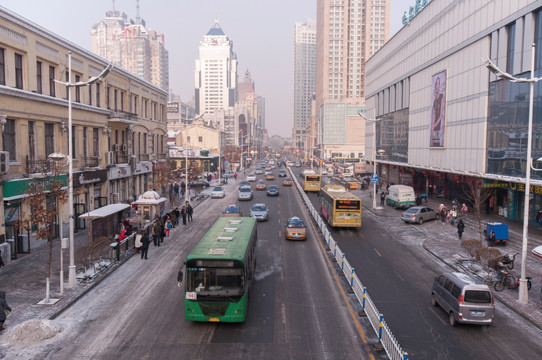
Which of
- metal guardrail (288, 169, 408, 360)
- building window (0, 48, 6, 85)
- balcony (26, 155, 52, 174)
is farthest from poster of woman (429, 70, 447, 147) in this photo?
building window (0, 48, 6, 85)

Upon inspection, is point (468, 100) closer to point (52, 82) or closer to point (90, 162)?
point (90, 162)

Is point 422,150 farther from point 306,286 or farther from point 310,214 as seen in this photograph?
point 306,286

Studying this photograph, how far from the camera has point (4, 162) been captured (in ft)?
75.9

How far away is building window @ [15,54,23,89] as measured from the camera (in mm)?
26172

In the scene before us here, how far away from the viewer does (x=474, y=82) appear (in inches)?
1603

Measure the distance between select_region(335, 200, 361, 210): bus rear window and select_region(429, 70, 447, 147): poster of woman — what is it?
20.2m

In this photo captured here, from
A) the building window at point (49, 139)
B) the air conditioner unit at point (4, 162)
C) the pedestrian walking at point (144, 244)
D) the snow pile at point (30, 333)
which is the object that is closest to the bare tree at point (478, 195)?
the pedestrian walking at point (144, 244)

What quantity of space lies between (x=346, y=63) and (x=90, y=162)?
173 metres

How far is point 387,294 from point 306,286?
3.60 meters

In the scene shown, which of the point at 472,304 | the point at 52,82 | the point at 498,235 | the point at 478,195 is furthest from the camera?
the point at 52,82

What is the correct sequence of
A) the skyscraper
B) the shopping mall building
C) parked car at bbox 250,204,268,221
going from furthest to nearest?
the skyscraper, parked car at bbox 250,204,268,221, the shopping mall building

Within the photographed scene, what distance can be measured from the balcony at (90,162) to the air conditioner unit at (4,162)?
11.1 m

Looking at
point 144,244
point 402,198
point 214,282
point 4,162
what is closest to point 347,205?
point 144,244

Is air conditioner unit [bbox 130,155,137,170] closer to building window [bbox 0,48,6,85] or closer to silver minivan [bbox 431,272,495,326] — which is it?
building window [bbox 0,48,6,85]
